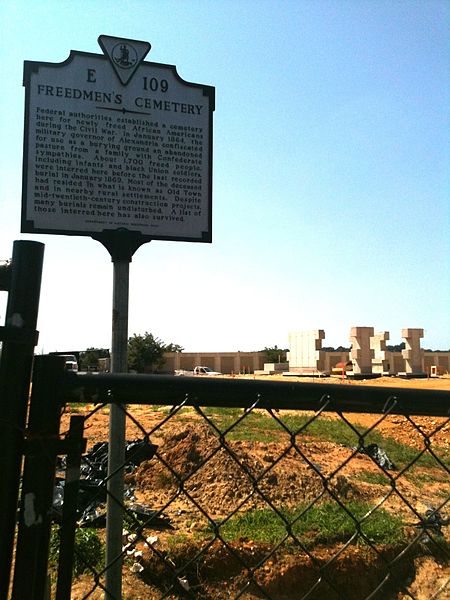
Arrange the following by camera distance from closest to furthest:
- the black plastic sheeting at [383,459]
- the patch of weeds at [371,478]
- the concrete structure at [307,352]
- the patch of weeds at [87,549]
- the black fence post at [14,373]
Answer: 1. the black fence post at [14,373]
2. the patch of weeds at [87,549]
3. the patch of weeds at [371,478]
4. the black plastic sheeting at [383,459]
5. the concrete structure at [307,352]

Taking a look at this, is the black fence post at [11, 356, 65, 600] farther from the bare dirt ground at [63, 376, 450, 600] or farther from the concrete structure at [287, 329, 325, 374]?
the concrete structure at [287, 329, 325, 374]

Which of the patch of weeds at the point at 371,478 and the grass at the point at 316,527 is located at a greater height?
the grass at the point at 316,527

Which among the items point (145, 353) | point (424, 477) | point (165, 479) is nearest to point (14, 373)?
point (165, 479)

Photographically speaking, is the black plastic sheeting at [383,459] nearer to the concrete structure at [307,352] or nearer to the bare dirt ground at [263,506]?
the bare dirt ground at [263,506]

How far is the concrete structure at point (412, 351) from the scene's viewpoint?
105 ft

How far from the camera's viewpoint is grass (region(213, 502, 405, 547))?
188 inches

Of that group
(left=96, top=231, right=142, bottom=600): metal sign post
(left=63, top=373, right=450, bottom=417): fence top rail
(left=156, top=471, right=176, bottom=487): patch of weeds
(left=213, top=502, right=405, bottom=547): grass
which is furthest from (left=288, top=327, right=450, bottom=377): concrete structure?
(left=63, top=373, right=450, bottom=417): fence top rail

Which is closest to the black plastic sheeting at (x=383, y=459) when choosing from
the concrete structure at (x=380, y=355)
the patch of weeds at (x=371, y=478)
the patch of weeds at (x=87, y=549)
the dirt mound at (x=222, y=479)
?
the patch of weeds at (x=371, y=478)

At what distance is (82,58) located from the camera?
10.5 ft

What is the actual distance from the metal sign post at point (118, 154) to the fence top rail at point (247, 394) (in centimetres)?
194

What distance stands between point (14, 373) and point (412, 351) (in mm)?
33629

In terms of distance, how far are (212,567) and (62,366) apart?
3965 mm

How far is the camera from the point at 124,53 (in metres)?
3.26

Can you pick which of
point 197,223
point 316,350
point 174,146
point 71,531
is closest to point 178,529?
point 197,223
